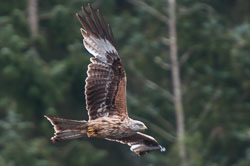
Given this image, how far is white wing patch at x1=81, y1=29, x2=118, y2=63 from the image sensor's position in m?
13.9

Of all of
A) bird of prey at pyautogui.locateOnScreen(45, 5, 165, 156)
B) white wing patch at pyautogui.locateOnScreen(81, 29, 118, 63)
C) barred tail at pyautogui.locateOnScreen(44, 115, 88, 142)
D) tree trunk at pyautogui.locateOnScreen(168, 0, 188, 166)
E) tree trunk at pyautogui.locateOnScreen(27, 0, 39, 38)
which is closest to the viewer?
barred tail at pyautogui.locateOnScreen(44, 115, 88, 142)

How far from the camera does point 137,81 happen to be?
22672mm

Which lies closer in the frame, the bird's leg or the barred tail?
the barred tail

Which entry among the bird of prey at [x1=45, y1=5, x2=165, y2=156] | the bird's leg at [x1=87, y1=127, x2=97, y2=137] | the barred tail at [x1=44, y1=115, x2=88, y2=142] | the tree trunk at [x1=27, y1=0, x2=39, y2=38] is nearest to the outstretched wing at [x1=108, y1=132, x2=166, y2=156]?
the bird of prey at [x1=45, y1=5, x2=165, y2=156]

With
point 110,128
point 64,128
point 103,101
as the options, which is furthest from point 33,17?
point 64,128

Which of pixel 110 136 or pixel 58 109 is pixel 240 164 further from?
pixel 110 136

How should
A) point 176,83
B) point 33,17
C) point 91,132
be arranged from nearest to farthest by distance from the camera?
1. point 91,132
2. point 176,83
3. point 33,17

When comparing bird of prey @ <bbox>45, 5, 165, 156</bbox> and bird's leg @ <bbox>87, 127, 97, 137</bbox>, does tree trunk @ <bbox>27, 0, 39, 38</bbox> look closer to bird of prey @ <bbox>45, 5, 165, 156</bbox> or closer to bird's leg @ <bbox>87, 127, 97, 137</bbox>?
bird of prey @ <bbox>45, 5, 165, 156</bbox>

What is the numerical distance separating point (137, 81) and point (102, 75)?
29.6 ft

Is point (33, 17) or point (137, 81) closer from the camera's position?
point (33, 17)

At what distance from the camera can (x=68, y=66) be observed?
21406 mm

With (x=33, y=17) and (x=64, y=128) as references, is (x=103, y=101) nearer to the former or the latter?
(x=64, y=128)

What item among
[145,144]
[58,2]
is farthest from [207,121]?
[145,144]

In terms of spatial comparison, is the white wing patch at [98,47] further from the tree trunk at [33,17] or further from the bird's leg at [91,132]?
the tree trunk at [33,17]
